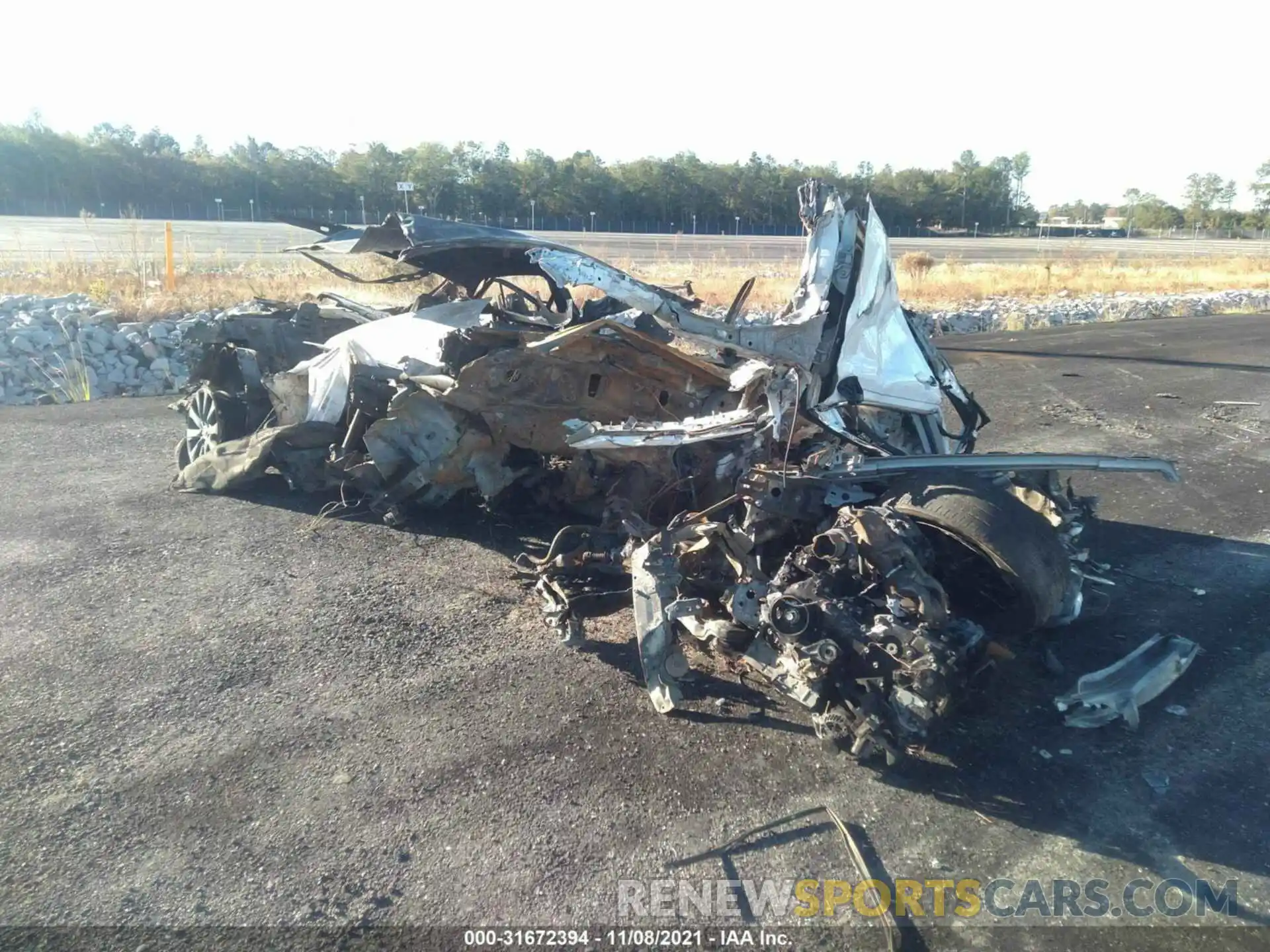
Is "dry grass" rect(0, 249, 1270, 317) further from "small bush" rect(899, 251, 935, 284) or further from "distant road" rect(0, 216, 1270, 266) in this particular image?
"distant road" rect(0, 216, 1270, 266)

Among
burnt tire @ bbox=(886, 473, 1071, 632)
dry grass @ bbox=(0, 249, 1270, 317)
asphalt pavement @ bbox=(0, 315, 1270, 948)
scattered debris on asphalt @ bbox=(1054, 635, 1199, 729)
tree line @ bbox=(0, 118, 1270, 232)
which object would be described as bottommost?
asphalt pavement @ bbox=(0, 315, 1270, 948)

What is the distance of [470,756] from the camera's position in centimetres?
353

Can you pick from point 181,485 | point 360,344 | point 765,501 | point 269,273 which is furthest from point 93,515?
point 269,273

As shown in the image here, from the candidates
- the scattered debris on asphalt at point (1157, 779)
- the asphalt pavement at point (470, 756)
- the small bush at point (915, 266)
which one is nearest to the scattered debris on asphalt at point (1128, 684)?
the asphalt pavement at point (470, 756)

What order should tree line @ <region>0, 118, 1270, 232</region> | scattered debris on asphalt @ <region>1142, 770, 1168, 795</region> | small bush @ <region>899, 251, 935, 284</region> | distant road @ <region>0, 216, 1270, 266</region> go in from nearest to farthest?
1. scattered debris on asphalt @ <region>1142, 770, 1168, 795</region>
2. distant road @ <region>0, 216, 1270, 266</region>
3. small bush @ <region>899, 251, 935, 284</region>
4. tree line @ <region>0, 118, 1270, 232</region>

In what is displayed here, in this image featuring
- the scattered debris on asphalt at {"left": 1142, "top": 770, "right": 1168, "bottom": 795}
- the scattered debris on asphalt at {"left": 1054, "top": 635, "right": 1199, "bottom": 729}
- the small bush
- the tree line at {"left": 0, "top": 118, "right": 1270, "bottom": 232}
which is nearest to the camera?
the scattered debris on asphalt at {"left": 1142, "top": 770, "right": 1168, "bottom": 795}

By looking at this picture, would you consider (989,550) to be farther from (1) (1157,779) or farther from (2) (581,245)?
(2) (581,245)

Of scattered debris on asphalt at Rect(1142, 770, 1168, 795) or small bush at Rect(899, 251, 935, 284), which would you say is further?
small bush at Rect(899, 251, 935, 284)

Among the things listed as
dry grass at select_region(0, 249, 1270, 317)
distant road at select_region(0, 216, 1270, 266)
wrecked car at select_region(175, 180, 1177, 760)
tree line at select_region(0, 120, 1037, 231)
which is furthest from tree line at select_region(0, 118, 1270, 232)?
wrecked car at select_region(175, 180, 1177, 760)

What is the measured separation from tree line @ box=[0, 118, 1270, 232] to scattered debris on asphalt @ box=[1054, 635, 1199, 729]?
3481 centimetres

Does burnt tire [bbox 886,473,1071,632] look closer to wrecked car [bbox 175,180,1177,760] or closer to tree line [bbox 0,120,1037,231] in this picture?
wrecked car [bbox 175,180,1177,760]

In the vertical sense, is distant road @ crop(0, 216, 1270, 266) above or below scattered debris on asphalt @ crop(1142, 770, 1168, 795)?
above

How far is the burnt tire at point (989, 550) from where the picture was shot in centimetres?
370

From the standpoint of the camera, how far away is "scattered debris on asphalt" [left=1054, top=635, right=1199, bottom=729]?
379 cm
